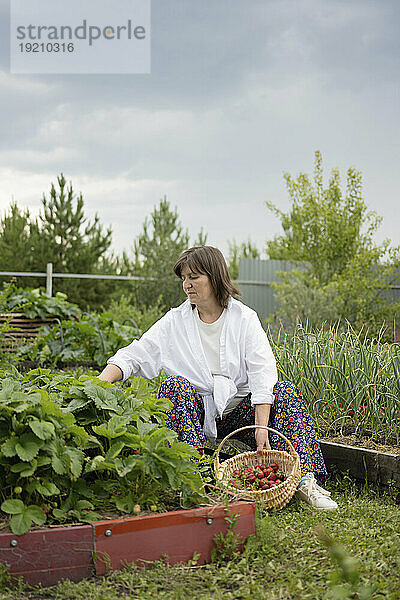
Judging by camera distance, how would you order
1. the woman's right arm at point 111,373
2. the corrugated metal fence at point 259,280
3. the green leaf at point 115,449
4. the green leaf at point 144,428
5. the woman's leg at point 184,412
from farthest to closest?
1. the corrugated metal fence at point 259,280
2. the woman's right arm at point 111,373
3. the woman's leg at point 184,412
4. the green leaf at point 144,428
5. the green leaf at point 115,449

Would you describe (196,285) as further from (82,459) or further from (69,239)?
(69,239)

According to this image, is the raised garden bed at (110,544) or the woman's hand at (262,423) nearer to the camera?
the raised garden bed at (110,544)

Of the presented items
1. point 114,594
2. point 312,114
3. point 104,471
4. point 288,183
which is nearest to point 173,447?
point 104,471

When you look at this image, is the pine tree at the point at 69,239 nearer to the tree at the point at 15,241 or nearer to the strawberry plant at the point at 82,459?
the tree at the point at 15,241

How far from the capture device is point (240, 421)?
2.98m

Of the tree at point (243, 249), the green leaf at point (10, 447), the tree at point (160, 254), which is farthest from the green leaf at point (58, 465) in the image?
the tree at point (243, 249)

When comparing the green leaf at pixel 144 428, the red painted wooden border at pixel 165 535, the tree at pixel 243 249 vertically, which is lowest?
the red painted wooden border at pixel 165 535

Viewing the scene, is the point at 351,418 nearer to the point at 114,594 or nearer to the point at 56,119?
the point at 114,594

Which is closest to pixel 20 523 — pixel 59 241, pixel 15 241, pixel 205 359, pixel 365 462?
pixel 205 359

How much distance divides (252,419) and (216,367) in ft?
0.94

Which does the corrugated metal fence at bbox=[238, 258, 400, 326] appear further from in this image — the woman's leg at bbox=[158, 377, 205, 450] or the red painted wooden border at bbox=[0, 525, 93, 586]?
the red painted wooden border at bbox=[0, 525, 93, 586]

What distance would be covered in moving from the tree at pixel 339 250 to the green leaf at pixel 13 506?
8.12m

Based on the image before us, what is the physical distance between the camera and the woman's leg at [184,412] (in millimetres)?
2691

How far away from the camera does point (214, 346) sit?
119 inches
